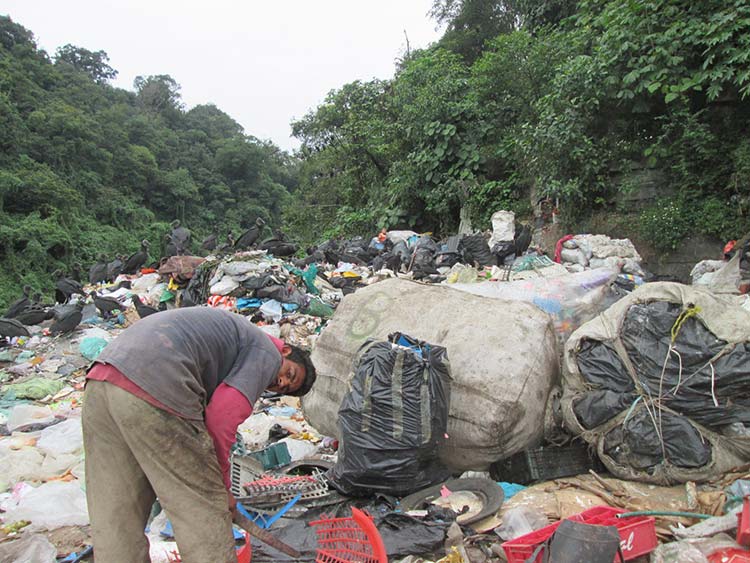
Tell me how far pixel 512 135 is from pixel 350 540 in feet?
34.4

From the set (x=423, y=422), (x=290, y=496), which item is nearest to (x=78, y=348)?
(x=290, y=496)

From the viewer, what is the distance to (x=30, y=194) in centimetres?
2469

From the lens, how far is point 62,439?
3609 mm

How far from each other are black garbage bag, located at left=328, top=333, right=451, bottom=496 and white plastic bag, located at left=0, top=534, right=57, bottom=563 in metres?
1.26

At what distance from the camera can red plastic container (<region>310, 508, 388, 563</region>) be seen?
2.00 m

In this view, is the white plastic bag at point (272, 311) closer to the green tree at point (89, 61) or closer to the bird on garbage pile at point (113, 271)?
the bird on garbage pile at point (113, 271)

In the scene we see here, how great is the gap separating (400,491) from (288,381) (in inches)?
36.8

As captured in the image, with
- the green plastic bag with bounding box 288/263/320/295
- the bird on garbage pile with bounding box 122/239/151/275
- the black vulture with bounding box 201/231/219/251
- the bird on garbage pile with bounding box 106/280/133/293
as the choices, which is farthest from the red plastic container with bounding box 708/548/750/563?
the bird on garbage pile with bounding box 122/239/151/275

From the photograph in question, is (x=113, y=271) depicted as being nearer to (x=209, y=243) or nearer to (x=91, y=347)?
(x=209, y=243)

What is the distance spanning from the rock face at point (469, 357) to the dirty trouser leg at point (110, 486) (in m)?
1.29

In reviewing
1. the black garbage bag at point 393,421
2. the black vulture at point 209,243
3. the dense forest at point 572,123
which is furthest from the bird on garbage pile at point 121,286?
the black garbage bag at point 393,421

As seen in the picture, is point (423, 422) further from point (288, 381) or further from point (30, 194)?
point (30, 194)

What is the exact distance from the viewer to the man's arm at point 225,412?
1755 millimetres

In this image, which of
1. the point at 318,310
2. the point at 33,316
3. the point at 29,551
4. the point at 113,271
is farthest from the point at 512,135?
the point at 29,551
